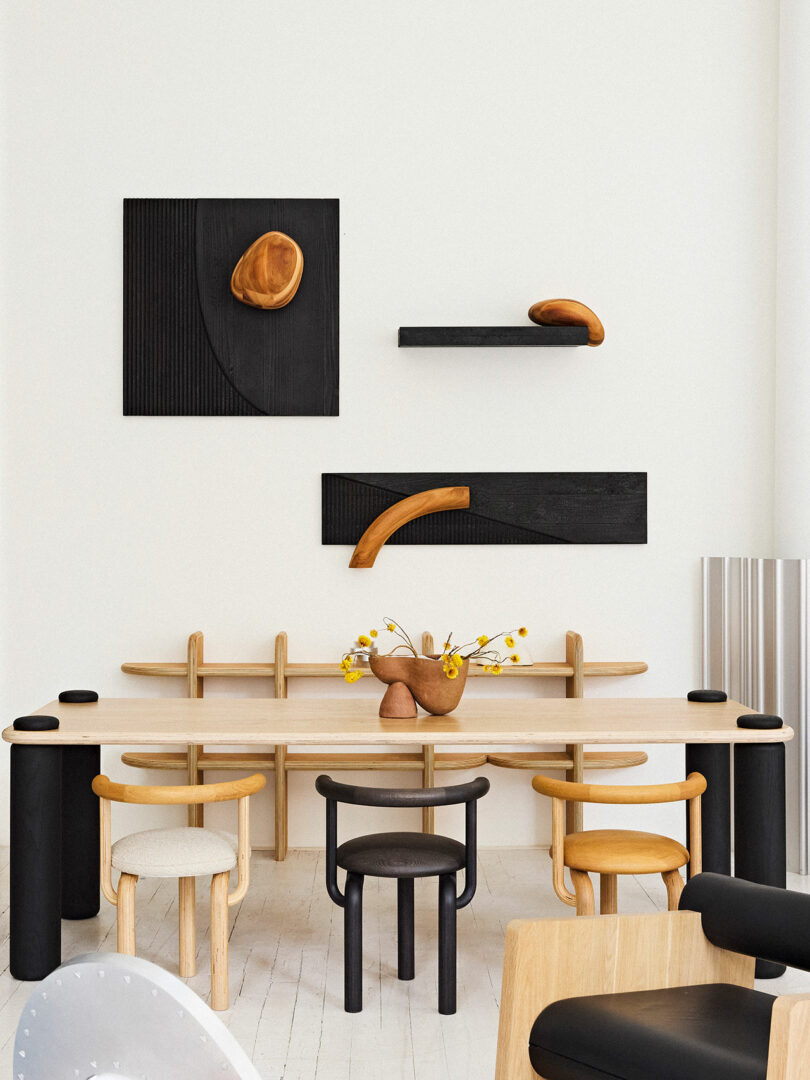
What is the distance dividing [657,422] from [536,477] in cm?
58

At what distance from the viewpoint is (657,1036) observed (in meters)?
1.82

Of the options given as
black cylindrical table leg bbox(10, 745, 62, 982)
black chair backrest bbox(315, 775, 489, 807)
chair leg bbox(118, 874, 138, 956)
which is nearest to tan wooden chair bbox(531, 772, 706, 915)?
black chair backrest bbox(315, 775, 489, 807)

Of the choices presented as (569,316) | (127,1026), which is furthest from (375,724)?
(127,1026)

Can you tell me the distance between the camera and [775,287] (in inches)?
181

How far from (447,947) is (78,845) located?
1.48 m

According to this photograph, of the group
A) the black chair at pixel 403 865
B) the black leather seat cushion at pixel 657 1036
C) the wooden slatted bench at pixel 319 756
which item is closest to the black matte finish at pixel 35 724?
the black chair at pixel 403 865

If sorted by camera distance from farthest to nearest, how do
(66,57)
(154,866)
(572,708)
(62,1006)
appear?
(66,57)
(572,708)
(154,866)
(62,1006)

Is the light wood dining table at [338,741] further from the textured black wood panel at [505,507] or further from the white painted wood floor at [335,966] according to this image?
the textured black wood panel at [505,507]

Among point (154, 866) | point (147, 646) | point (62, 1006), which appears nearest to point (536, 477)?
point (147, 646)

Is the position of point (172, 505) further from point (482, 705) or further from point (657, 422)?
point (657, 422)

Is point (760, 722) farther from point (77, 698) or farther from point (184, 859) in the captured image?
point (77, 698)

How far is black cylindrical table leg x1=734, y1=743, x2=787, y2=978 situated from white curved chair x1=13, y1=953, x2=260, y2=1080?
2580 mm

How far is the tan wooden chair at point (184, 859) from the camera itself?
2.85m

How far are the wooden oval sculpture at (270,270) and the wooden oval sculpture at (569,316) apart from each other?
1.01 metres
